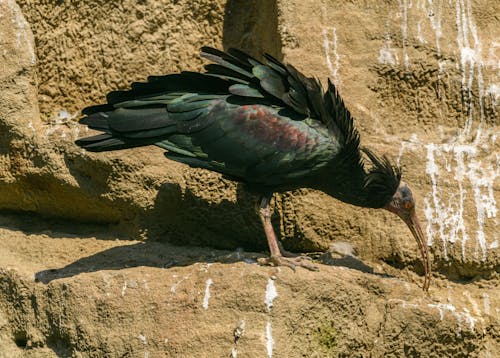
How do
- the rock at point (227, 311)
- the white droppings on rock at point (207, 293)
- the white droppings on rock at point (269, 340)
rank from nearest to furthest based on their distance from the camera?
the white droppings on rock at point (269, 340) → the rock at point (227, 311) → the white droppings on rock at point (207, 293)

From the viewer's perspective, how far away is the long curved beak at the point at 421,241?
7688mm

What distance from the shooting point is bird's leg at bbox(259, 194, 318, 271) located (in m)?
7.29

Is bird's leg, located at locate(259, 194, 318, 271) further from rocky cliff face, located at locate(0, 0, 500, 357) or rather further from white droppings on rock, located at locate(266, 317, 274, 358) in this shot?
white droppings on rock, located at locate(266, 317, 274, 358)

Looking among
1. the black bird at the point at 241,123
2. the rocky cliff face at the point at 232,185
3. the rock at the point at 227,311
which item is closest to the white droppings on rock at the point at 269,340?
the rock at the point at 227,311

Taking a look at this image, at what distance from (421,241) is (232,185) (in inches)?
62.4

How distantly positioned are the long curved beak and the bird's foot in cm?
91

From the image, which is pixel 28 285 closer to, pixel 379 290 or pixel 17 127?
pixel 17 127

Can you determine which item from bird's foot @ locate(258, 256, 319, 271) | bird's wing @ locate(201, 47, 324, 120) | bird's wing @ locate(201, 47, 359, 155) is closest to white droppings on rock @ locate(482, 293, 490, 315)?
bird's foot @ locate(258, 256, 319, 271)

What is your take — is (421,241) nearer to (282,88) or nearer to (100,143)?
(282,88)

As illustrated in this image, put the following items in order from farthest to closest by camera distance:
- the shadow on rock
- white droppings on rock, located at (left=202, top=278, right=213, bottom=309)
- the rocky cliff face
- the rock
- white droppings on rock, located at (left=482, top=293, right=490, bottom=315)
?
1. the shadow on rock
2. white droppings on rock, located at (left=482, top=293, right=490, bottom=315)
3. the rocky cliff face
4. white droppings on rock, located at (left=202, top=278, right=213, bottom=309)
5. the rock

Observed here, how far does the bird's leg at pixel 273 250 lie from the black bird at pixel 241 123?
1 cm

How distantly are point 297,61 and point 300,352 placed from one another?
2.59 m

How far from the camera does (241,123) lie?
24.4 feet

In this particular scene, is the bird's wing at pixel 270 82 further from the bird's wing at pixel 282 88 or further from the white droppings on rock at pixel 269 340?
the white droppings on rock at pixel 269 340
